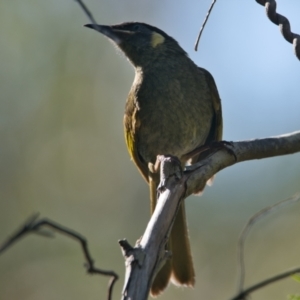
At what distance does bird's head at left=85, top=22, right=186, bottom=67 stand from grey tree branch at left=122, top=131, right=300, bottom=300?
191 cm

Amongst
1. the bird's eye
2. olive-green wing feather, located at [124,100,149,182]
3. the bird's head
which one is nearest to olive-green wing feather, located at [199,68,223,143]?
the bird's head

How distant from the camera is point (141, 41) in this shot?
5.15 metres

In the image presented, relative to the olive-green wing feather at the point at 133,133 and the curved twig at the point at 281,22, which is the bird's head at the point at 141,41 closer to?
the olive-green wing feather at the point at 133,133

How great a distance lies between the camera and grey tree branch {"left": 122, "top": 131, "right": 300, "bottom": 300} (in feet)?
6.07

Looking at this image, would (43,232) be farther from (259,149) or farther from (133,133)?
(133,133)

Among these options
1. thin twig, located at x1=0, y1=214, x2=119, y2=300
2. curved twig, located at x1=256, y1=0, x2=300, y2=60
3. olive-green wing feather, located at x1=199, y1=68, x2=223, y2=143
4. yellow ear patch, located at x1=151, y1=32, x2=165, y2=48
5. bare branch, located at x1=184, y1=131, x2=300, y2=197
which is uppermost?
yellow ear patch, located at x1=151, y1=32, x2=165, y2=48

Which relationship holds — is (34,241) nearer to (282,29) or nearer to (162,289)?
(162,289)

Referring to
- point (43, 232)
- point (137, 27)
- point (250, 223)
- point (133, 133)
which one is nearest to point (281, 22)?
point (250, 223)

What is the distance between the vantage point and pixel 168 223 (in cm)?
218

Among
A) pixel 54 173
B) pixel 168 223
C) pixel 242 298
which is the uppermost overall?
pixel 54 173

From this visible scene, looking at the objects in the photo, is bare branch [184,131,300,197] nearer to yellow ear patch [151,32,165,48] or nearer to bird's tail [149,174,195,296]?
bird's tail [149,174,195,296]

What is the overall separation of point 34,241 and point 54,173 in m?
1.18

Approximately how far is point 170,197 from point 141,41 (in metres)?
2.92

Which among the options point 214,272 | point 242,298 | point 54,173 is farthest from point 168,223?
point 54,173
